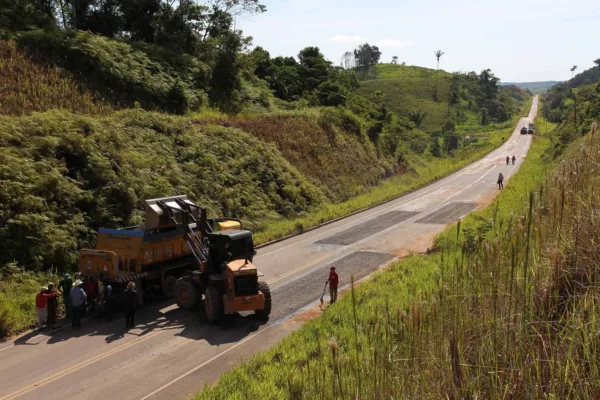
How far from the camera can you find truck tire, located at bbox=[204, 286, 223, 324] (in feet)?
46.7

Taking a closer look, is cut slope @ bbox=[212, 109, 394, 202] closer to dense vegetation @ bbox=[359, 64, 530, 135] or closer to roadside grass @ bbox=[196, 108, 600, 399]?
roadside grass @ bbox=[196, 108, 600, 399]

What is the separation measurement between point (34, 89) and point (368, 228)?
2157 cm

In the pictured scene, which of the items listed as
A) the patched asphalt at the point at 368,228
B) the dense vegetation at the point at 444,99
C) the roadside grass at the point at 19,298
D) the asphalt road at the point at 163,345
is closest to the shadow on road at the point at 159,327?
the asphalt road at the point at 163,345

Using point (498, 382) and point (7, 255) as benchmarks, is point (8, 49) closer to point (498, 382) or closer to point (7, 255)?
point (7, 255)

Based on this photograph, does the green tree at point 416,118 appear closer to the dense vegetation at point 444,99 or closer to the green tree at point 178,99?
the dense vegetation at point 444,99

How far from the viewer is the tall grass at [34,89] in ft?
82.6

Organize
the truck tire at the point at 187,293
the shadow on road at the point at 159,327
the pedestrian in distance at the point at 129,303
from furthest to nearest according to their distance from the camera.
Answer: the truck tire at the point at 187,293
the pedestrian in distance at the point at 129,303
the shadow on road at the point at 159,327

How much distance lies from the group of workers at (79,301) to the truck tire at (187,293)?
4.48ft

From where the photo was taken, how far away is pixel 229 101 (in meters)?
43.6

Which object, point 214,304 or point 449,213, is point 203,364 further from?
point 449,213

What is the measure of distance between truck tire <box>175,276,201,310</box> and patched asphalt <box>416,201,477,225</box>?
1921 centimetres

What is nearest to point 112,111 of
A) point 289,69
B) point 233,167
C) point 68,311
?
point 233,167

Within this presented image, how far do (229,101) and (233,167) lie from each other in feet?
47.2

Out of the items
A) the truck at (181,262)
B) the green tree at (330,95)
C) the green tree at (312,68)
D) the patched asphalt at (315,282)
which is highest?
the green tree at (312,68)
